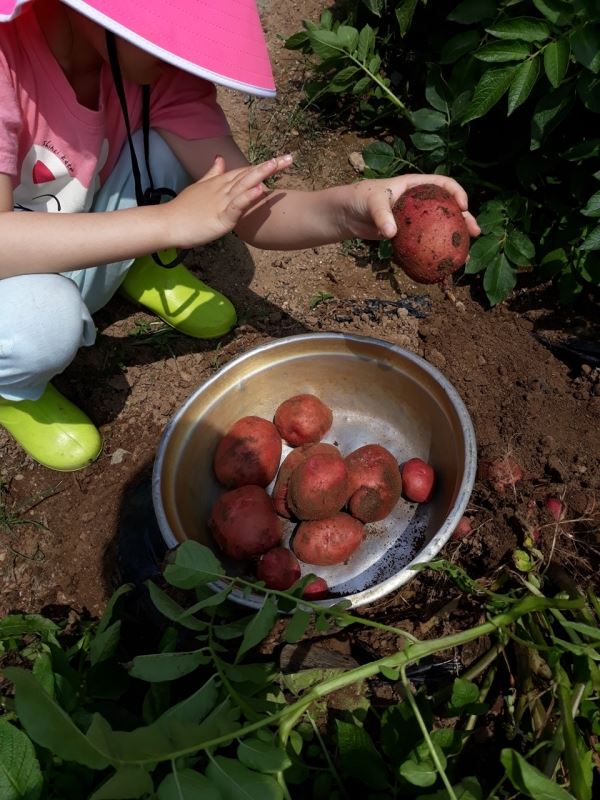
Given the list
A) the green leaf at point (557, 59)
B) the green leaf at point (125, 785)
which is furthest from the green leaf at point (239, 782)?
the green leaf at point (557, 59)

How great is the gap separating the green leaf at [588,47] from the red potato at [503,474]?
1001 mm

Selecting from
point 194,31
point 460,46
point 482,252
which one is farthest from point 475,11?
point 194,31

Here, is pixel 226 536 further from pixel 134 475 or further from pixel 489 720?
pixel 489 720

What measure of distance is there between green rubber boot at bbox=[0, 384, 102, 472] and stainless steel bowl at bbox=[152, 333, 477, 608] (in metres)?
0.44

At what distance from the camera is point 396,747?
120 cm

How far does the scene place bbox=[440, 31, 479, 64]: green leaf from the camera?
2143 mm

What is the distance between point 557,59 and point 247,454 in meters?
1.30

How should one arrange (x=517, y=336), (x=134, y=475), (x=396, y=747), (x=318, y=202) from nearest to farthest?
(x=396, y=747) < (x=318, y=202) < (x=134, y=475) < (x=517, y=336)

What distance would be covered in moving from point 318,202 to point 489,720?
51.7 inches

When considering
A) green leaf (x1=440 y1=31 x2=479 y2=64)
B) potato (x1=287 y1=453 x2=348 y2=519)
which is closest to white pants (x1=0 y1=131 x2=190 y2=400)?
potato (x1=287 y1=453 x2=348 y2=519)

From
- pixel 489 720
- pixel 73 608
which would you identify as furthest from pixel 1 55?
pixel 489 720

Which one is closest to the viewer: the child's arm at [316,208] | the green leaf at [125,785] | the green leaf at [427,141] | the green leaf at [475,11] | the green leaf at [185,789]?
the green leaf at [125,785]

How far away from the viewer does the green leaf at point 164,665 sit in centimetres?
116

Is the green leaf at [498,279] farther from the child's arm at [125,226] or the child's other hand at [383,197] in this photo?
the child's arm at [125,226]
